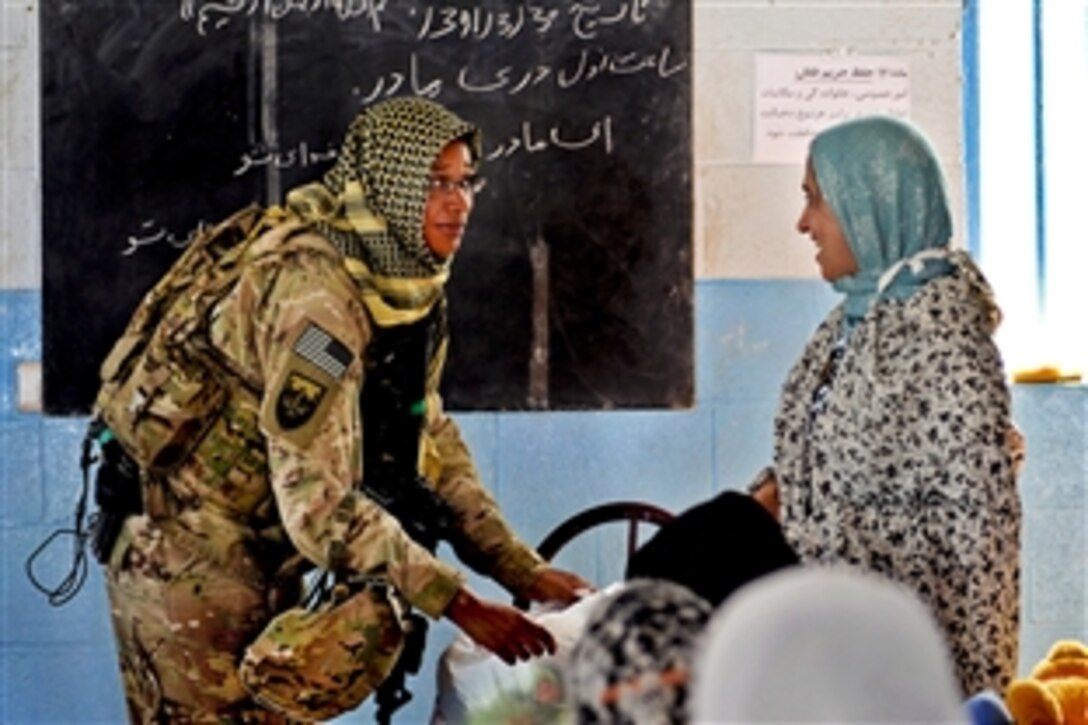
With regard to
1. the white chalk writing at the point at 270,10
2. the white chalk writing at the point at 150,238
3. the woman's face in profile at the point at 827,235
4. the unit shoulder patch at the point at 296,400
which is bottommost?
the unit shoulder patch at the point at 296,400

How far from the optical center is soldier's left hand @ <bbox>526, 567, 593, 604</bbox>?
2.78 metres

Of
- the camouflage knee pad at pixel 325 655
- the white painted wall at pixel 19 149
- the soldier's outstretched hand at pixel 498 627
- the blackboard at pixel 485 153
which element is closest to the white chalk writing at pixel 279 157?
the blackboard at pixel 485 153

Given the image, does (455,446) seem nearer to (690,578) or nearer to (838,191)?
(838,191)

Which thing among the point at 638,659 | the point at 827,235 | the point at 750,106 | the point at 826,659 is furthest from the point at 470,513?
the point at 826,659

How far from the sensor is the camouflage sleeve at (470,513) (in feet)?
9.32

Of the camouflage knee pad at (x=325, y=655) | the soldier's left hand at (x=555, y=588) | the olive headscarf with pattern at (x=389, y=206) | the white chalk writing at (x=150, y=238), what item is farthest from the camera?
the white chalk writing at (x=150, y=238)

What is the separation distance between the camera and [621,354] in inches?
150

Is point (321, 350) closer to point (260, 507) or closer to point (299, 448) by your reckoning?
point (299, 448)

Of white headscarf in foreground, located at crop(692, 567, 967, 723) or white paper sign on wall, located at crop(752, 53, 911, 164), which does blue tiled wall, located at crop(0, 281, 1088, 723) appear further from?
white headscarf in foreground, located at crop(692, 567, 967, 723)

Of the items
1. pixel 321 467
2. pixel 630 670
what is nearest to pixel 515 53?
pixel 321 467

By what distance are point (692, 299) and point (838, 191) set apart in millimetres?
1278

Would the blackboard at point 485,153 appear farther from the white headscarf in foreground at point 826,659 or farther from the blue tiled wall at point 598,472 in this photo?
the white headscarf in foreground at point 826,659

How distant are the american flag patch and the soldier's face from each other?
1.00 feet

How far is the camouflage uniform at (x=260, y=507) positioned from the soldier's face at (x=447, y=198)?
3cm
